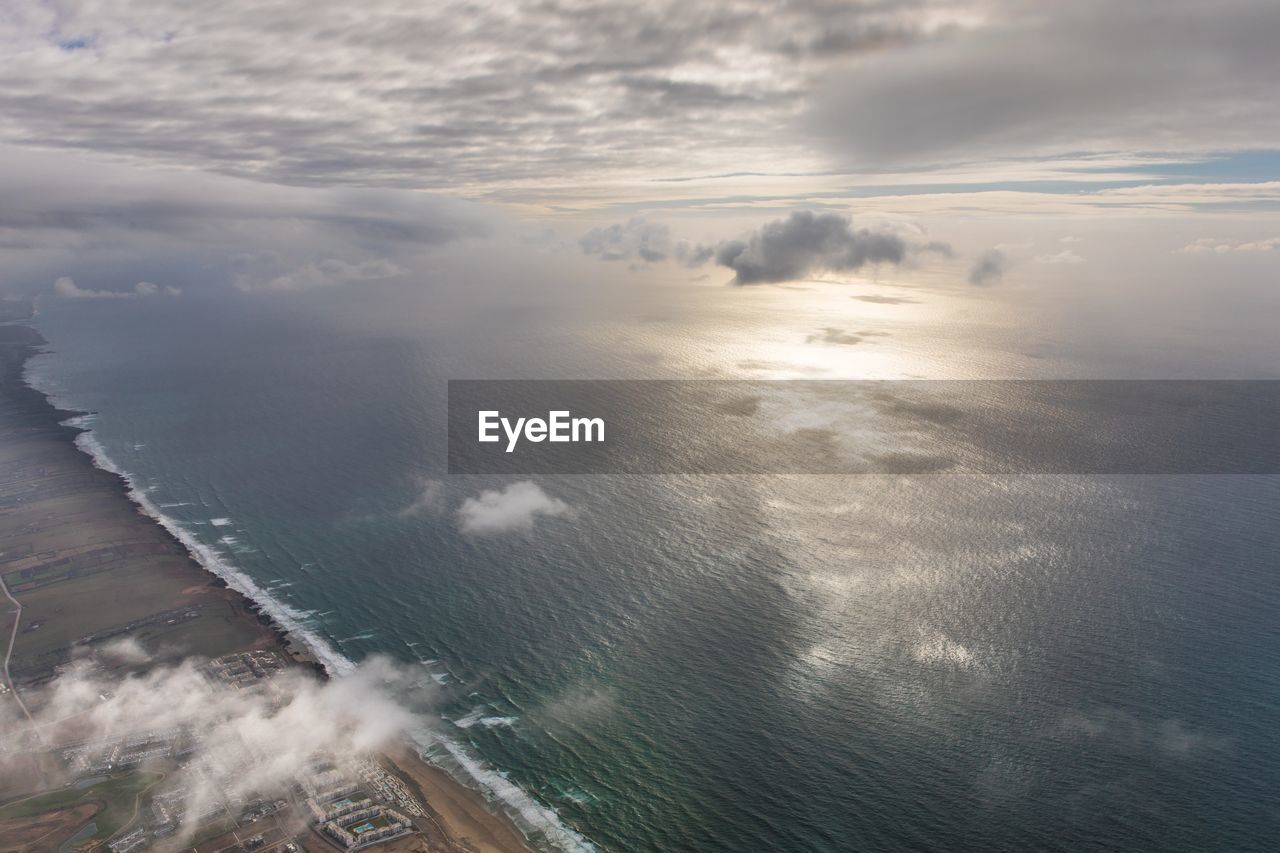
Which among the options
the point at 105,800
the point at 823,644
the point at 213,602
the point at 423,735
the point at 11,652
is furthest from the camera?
the point at 213,602

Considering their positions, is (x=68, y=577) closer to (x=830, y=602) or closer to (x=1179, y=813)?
(x=830, y=602)

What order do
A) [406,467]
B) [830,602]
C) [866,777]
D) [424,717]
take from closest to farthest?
[866,777], [424,717], [830,602], [406,467]

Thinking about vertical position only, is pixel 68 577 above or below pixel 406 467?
below

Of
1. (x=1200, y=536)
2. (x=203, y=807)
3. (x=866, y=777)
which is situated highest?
(x=1200, y=536)

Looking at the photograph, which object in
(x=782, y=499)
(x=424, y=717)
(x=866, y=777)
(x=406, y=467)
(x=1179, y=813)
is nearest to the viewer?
(x=1179, y=813)

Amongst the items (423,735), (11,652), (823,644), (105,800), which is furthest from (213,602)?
(823,644)

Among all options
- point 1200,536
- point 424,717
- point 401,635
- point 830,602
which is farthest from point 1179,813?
point 401,635

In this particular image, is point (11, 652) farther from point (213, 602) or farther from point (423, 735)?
point (423, 735)
